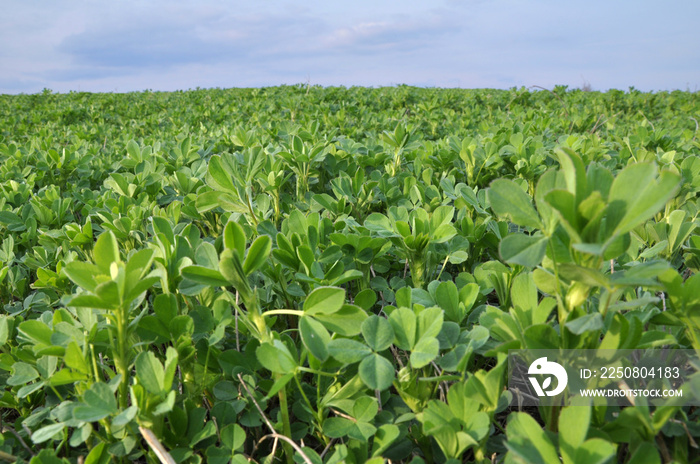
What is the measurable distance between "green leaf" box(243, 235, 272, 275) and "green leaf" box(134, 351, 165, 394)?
0.82ft

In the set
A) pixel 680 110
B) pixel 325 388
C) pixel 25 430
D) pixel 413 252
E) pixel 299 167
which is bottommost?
pixel 25 430

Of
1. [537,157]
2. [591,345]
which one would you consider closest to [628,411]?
[591,345]

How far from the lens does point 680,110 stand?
684 centimetres

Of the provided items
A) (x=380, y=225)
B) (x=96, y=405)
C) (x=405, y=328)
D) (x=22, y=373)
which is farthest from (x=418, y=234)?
(x=22, y=373)

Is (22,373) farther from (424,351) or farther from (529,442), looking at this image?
(529,442)

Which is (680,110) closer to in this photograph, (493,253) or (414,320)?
(493,253)

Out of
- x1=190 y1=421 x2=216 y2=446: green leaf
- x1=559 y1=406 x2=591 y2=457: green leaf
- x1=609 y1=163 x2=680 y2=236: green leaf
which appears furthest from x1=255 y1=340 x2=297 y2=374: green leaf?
x1=609 y1=163 x2=680 y2=236: green leaf

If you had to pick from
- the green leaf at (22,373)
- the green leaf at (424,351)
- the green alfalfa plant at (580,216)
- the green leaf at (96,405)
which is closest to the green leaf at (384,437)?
the green leaf at (424,351)

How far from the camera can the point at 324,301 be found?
92 centimetres

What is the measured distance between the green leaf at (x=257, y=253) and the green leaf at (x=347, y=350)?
0.73 feet

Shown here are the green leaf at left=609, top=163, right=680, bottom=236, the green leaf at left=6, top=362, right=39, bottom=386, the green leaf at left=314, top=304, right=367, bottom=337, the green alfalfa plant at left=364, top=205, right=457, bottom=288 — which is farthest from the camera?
the green alfalfa plant at left=364, top=205, right=457, bottom=288

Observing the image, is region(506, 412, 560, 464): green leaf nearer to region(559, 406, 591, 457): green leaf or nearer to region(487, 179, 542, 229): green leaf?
region(559, 406, 591, 457): green leaf

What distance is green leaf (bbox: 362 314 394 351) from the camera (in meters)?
0.89

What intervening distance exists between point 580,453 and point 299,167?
5.39 ft
